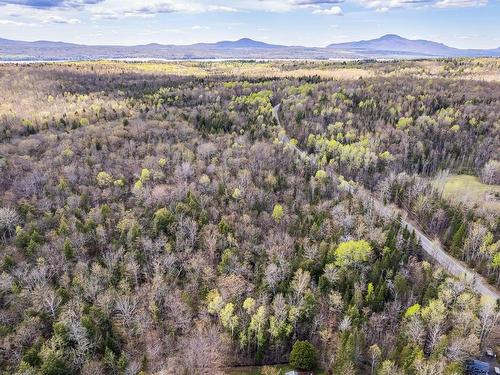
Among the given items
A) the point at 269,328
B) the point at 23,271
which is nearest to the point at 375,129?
the point at 269,328

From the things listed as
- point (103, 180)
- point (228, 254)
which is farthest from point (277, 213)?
point (103, 180)

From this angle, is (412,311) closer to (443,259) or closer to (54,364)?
(443,259)

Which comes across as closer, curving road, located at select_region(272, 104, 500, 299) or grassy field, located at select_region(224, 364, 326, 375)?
grassy field, located at select_region(224, 364, 326, 375)

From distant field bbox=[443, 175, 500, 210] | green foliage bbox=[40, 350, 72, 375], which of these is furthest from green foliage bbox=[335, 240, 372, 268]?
distant field bbox=[443, 175, 500, 210]

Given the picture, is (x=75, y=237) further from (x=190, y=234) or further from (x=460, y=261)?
(x=460, y=261)

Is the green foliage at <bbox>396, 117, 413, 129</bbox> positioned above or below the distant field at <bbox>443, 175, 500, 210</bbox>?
above

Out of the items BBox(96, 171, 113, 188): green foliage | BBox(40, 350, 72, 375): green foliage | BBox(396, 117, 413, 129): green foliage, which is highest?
BBox(396, 117, 413, 129): green foliage

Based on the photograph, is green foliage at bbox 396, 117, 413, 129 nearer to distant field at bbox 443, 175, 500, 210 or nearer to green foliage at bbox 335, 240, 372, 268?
distant field at bbox 443, 175, 500, 210
